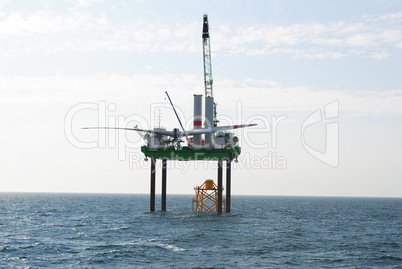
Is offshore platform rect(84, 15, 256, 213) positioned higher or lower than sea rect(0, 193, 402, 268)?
higher

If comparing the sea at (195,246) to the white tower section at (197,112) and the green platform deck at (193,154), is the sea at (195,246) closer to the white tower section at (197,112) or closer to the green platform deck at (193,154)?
the green platform deck at (193,154)

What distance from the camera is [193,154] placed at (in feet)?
226

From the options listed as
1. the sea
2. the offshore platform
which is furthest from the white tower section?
the sea

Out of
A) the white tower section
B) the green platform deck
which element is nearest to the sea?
the green platform deck

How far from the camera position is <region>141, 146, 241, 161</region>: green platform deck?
6819cm

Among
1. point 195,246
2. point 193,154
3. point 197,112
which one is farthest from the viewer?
point 197,112

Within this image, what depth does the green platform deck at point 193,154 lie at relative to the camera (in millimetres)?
68188

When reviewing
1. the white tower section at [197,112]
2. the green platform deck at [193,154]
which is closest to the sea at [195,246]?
the green platform deck at [193,154]

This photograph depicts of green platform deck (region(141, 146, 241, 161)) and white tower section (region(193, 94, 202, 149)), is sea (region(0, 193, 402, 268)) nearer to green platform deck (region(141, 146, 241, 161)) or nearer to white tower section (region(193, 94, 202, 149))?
green platform deck (region(141, 146, 241, 161))

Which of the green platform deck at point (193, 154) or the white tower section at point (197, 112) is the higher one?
the white tower section at point (197, 112)

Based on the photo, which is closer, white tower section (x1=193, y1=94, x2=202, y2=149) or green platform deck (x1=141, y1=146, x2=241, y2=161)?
green platform deck (x1=141, y1=146, x2=241, y2=161)

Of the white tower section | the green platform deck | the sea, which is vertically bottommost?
the sea

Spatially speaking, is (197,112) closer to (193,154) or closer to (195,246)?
(193,154)


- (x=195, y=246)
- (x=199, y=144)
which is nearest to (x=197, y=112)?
(x=199, y=144)
